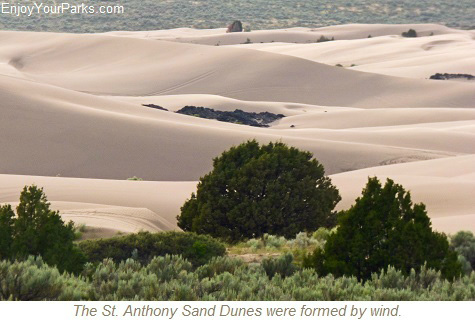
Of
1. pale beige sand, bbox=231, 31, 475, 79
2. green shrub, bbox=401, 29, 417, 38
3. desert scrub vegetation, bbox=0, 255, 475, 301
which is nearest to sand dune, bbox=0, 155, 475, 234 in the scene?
desert scrub vegetation, bbox=0, 255, 475, 301

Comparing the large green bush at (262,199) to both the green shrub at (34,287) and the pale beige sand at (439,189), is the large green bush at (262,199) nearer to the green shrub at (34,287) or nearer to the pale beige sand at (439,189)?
the pale beige sand at (439,189)

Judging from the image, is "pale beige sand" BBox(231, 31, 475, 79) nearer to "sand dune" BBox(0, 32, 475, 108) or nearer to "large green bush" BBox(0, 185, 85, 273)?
"sand dune" BBox(0, 32, 475, 108)

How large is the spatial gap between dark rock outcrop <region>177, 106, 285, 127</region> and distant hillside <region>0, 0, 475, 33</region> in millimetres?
55401

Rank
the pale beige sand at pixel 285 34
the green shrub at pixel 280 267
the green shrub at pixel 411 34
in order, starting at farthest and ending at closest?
the green shrub at pixel 411 34 → the pale beige sand at pixel 285 34 → the green shrub at pixel 280 267

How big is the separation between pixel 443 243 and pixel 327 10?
95187 millimetres

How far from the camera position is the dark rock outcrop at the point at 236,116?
2936cm

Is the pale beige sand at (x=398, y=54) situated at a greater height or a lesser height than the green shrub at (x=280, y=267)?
lesser

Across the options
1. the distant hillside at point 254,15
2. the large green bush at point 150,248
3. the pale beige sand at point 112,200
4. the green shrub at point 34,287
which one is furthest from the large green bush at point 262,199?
the distant hillside at point 254,15

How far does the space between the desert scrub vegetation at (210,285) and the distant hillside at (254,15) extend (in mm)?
79397

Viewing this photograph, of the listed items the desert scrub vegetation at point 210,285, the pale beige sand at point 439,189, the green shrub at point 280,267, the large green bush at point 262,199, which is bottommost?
the pale beige sand at point 439,189

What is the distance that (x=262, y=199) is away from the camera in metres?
11.1

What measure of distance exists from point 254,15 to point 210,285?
3597 inches

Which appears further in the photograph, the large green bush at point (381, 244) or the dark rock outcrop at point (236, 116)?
the dark rock outcrop at point (236, 116)

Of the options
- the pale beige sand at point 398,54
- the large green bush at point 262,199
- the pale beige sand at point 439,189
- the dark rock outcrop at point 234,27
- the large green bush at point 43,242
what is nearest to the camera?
the large green bush at point 43,242
